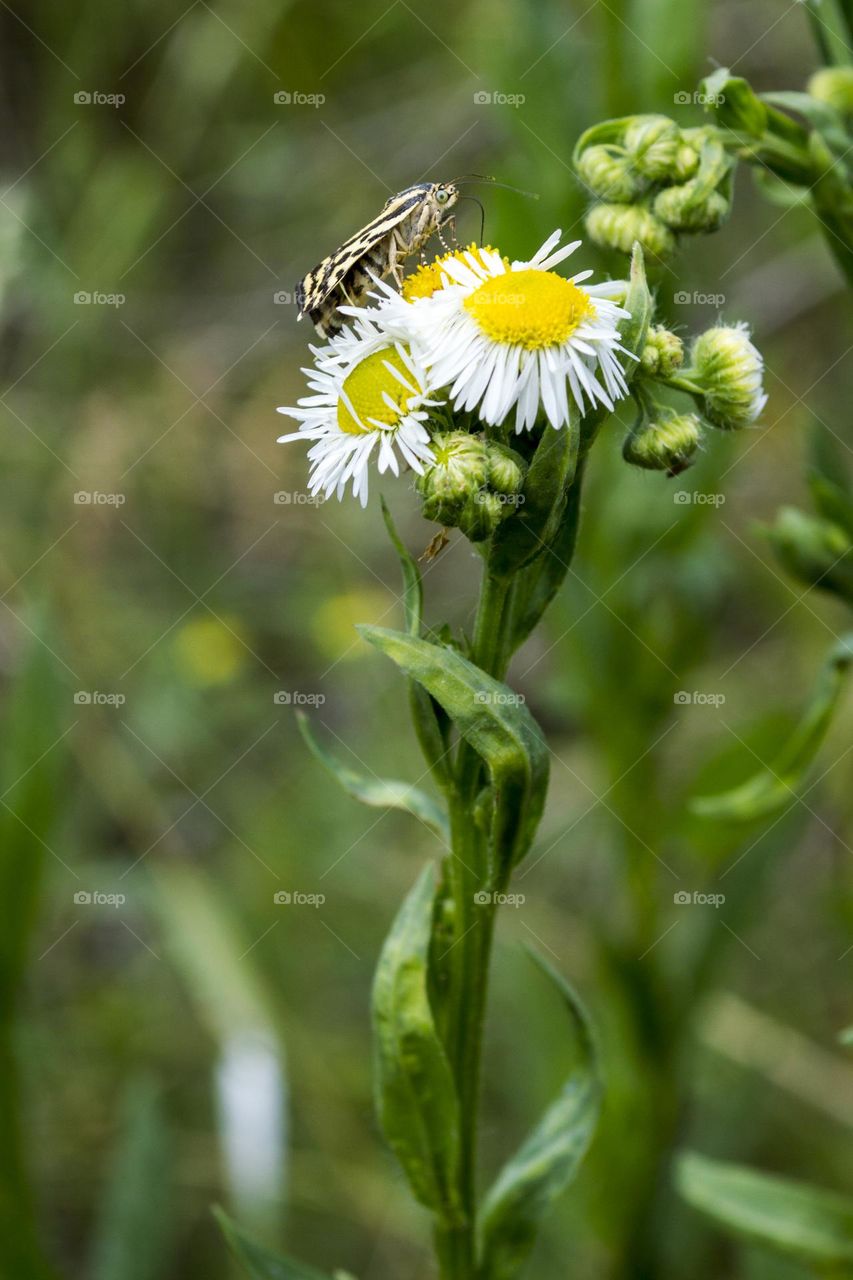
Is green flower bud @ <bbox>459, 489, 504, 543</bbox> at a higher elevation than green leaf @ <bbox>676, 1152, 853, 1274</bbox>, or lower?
higher

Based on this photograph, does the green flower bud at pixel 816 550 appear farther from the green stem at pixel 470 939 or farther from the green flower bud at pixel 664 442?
the green stem at pixel 470 939

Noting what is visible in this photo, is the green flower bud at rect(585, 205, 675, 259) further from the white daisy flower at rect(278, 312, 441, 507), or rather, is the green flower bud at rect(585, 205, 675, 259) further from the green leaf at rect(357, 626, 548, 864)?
the green leaf at rect(357, 626, 548, 864)

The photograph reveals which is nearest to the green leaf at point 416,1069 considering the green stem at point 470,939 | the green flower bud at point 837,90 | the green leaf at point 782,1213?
the green stem at point 470,939

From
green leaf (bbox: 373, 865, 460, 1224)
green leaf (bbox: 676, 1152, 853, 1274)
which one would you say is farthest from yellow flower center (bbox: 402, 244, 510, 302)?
green leaf (bbox: 676, 1152, 853, 1274)

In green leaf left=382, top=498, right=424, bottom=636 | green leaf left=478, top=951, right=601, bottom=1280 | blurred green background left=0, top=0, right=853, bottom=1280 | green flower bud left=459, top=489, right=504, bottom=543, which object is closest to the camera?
green flower bud left=459, top=489, right=504, bottom=543

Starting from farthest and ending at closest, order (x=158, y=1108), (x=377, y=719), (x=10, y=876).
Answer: (x=377, y=719)
(x=158, y=1108)
(x=10, y=876)

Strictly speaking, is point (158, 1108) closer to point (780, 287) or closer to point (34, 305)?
point (34, 305)

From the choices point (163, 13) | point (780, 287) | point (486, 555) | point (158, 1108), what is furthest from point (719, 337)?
point (163, 13)
